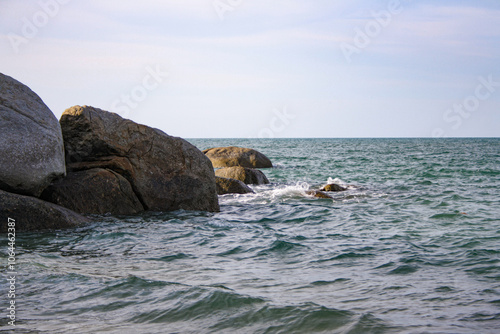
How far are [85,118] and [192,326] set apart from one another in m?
7.28

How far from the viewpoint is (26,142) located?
8.98 meters

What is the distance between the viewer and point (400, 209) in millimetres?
12500

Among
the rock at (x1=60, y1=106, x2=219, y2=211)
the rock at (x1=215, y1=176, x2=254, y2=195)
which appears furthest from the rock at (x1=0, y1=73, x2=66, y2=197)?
the rock at (x1=215, y1=176, x2=254, y2=195)

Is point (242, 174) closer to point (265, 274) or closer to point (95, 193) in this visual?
point (95, 193)

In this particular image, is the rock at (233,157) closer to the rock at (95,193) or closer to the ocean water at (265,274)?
the ocean water at (265,274)

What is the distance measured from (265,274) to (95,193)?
5328 mm

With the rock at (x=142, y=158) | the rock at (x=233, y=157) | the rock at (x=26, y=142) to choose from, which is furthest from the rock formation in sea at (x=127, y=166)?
the rock at (x=233, y=157)

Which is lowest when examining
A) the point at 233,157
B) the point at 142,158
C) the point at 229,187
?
the point at 229,187

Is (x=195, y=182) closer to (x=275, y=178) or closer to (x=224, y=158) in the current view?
(x=275, y=178)

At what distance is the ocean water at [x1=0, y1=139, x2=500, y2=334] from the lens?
4.80 m

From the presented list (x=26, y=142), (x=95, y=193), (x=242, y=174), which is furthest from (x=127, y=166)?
(x=242, y=174)

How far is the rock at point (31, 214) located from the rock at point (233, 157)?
14652mm

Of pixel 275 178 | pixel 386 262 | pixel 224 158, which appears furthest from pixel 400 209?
pixel 224 158

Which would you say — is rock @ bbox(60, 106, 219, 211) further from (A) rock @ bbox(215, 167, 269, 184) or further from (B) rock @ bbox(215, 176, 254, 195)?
(A) rock @ bbox(215, 167, 269, 184)
